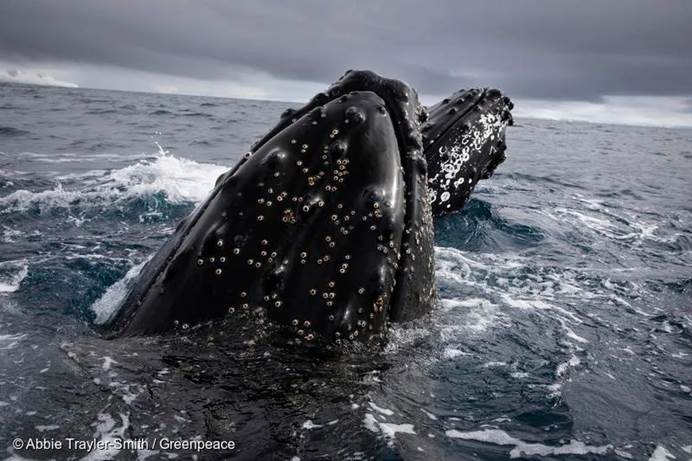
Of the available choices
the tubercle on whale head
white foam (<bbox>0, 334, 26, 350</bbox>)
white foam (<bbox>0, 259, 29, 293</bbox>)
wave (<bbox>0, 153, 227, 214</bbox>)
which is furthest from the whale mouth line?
wave (<bbox>0, 153, 227, 214</bbox>)

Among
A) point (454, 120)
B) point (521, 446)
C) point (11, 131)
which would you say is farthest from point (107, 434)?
point (11, 131)

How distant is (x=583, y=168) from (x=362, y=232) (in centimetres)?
2414

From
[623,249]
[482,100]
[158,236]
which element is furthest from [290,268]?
[623,249]

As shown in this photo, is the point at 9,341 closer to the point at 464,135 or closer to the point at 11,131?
the point at 464,135

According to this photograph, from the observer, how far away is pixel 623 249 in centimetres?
1041

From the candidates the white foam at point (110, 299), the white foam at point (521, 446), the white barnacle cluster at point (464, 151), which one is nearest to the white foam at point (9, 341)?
the white foam at point (110, 299)

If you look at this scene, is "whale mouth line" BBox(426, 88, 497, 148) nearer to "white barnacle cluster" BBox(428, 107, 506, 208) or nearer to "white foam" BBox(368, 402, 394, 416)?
"white barnacle cluster" BBox(428, 107, 506, 208)

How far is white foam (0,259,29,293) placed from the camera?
645 centimetres

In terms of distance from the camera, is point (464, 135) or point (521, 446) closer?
point (521, 446)

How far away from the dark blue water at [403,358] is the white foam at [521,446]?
13 millimetres

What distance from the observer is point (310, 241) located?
366cm

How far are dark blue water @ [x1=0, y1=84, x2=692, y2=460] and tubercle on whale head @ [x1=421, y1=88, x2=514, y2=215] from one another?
51.5 inches

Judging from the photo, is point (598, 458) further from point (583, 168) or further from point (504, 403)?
point (583, 168)

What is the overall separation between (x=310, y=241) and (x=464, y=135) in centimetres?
492
